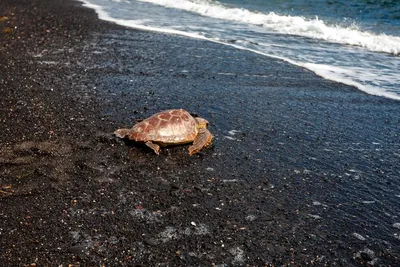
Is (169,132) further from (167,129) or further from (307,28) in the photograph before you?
(307,28)

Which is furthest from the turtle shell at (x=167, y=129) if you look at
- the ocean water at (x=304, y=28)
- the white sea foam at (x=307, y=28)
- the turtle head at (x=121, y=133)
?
the white sea foam at (x=307, y=28)

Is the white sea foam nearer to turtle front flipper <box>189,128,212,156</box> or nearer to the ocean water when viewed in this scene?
the ocean water

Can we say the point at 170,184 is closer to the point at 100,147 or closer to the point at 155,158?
the point at 155,158

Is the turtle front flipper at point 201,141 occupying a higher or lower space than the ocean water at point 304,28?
lower

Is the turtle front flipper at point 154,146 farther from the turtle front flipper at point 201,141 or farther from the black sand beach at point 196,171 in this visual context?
the turtle front flipper at point 201,141

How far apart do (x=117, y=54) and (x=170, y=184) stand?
650cm

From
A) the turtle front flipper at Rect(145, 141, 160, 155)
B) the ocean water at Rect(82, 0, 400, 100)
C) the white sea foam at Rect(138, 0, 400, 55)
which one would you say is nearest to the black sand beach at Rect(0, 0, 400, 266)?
the turtle front flipper at Rect(145, 141, 160, 155)

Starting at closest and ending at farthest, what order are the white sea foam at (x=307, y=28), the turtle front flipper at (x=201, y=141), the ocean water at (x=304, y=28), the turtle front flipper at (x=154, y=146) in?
1. the turtle front flipper at (x=154, y=146)
2. the turtle front flipper at (x=201, y=141)
3. the ocean water at (x=304, y=28)
4. the white sea foam at (x=307, y=28)

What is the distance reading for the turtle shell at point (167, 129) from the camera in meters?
5.87

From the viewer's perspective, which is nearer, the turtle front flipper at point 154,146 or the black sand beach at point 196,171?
the black sand beach at point 196,171

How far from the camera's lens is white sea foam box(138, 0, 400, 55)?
534 inches

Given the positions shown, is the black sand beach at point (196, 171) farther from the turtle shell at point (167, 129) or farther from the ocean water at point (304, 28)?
the ocean water at point (304, 28)

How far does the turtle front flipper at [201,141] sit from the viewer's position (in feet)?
19.5

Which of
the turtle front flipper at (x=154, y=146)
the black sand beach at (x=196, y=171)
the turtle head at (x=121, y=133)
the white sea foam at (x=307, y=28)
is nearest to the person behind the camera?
the black sand beach at (x=196, y=171)
